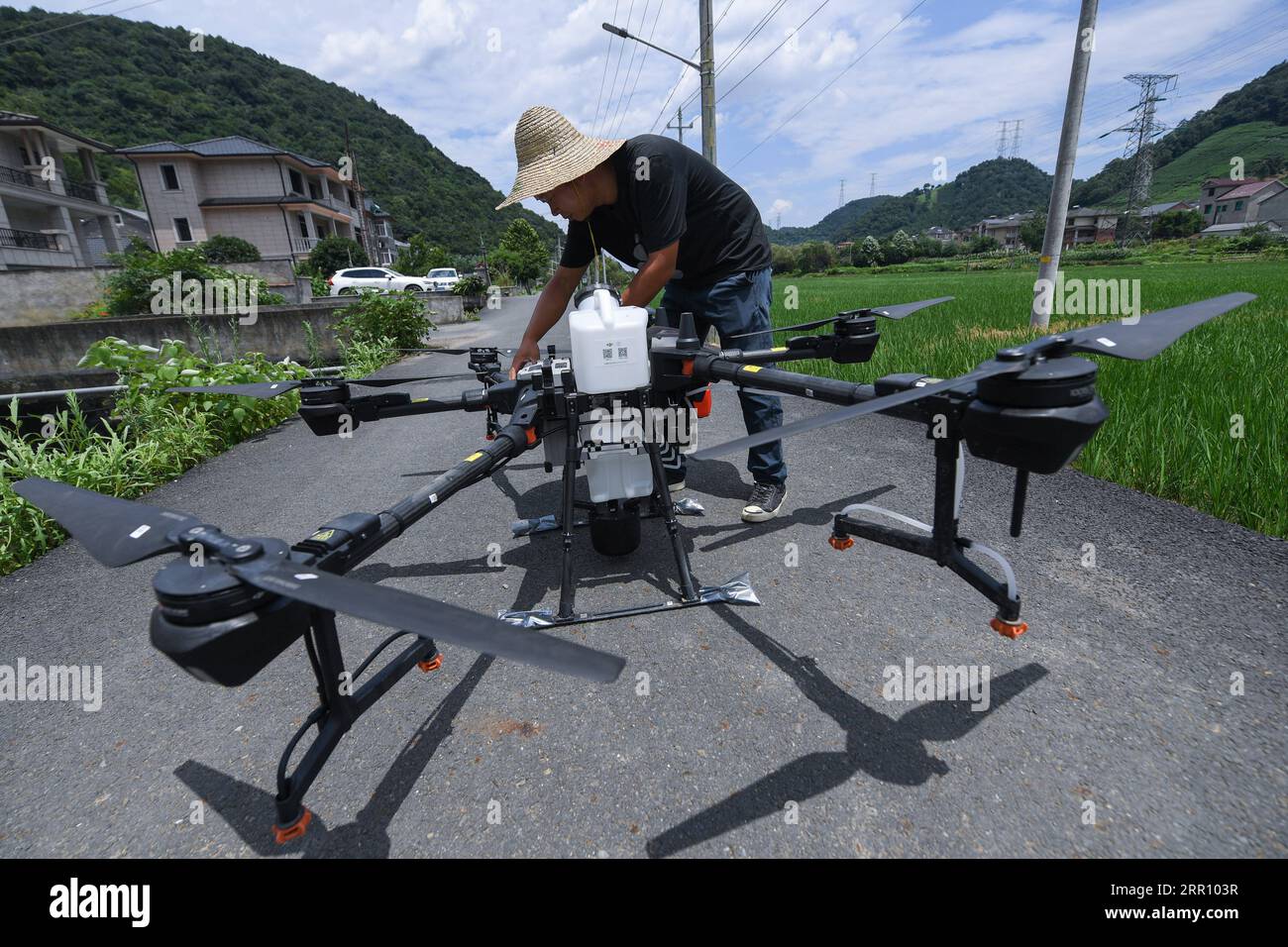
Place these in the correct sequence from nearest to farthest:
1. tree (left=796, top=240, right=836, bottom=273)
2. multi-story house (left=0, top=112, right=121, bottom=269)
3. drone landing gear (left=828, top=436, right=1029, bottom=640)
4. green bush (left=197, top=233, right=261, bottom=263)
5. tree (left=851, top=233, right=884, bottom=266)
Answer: drone landing gear (left=828, top=436, right=1029, bottom=640)
multi-story house (left=0, top=112, right=121, bottom=269)
green bush (left=197, top=233, right=261, bottom=263)
tree (left=796, top=240, right=836, bottom=273)
tree (left=851, top=233, right=884, bottom=266)

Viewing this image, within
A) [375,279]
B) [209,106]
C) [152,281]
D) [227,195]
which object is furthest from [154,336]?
[209,106]

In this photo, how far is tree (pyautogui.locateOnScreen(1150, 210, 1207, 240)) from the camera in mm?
70250

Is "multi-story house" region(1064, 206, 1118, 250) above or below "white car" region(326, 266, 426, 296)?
above

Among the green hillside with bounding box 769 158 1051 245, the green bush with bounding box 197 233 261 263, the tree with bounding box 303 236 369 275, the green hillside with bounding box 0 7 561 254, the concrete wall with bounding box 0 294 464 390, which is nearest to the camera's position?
the concrete wall with bounding box 0 294 464 390

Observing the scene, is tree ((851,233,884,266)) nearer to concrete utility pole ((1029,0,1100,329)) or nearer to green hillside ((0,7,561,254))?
green hillside ((0,7,561,254))

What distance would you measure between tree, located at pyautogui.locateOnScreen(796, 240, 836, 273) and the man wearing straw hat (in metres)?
63.5

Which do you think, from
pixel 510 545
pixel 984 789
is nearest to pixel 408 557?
pixel 510 545

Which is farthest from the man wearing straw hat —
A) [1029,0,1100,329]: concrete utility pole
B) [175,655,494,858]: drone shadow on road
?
[1029,0,1100,329]: concrete utility pole

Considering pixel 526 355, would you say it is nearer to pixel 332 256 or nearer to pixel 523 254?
pixel 332 256

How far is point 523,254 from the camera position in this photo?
58.1 metres

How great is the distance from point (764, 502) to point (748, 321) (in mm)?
1194

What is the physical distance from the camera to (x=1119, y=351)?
4.82 ft

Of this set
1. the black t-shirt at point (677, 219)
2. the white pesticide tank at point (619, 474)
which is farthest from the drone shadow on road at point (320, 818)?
the black t-shirt at point (677, 219)

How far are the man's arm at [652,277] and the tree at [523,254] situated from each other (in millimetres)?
54856
